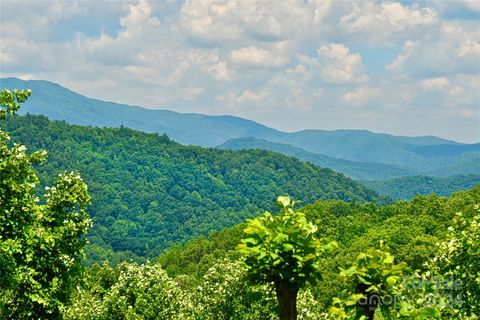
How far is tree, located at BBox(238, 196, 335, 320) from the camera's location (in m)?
9.05

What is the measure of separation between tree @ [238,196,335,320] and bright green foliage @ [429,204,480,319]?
20.1ft

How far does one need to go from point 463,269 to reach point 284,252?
7249mm

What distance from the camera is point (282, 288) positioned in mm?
9359

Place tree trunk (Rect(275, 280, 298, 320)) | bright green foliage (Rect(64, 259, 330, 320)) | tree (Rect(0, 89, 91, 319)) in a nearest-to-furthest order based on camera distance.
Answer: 1. tree trunk (Rect(275, 280, 298, 320))
2. tree (Rect(0, 89, 91, 319))
3. bright green foliage (Rect(64, 259, 330, 320))

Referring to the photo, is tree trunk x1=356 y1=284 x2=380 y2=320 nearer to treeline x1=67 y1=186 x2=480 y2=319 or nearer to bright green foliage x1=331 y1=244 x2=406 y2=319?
bright green foliage x1=331 y1=244 x2=406 y2=319

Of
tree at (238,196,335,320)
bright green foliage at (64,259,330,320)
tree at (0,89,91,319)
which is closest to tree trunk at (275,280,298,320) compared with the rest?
tree at (238,196,335,320)

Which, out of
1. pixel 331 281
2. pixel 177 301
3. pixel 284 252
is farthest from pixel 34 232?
pixel 331 281

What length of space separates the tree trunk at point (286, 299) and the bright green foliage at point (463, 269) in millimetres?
6111

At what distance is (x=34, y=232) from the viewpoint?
17.6m

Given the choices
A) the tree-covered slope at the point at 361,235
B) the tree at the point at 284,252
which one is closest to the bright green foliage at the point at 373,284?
the tree at the point at 284,252

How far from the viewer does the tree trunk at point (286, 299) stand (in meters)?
9.20

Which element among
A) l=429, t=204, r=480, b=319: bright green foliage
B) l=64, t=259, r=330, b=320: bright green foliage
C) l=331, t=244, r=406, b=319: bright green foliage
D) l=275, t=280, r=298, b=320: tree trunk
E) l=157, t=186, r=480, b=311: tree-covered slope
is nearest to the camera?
l=331, t=244, r=406, b=319: bright green foliage

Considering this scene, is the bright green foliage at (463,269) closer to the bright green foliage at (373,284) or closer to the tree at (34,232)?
the bright green foliage at (373,284)

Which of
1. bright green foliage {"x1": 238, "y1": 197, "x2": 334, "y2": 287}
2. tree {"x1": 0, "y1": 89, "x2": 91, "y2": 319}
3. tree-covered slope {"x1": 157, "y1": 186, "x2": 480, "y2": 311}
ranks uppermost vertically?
bright green foliage {"x1": 238, "y1": 197, "x2": 334, "y2": 287}
